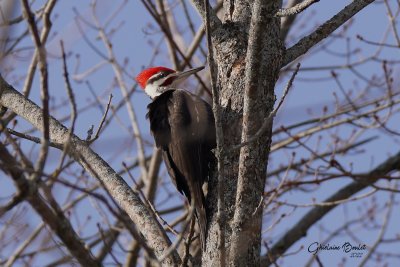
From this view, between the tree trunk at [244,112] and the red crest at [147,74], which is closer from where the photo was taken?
the tree trunk at [244,112]

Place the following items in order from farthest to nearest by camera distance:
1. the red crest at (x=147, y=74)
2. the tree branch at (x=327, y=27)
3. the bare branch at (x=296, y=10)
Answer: the red crest at (x=147, y=74), the tree branch at (x=327, y=27), the bare branch at (x=296, y=10)

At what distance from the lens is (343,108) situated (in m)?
6.98

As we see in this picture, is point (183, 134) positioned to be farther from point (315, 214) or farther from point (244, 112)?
point (315, 214)

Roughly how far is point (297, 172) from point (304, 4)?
4.04 m

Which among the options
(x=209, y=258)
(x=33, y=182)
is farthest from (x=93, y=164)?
(x=33, y=182)

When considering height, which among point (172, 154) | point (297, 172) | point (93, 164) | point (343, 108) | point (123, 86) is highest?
point (123, 86)

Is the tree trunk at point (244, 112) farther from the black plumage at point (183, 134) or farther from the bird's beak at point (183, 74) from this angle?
the bird's beak at point (183, 74)

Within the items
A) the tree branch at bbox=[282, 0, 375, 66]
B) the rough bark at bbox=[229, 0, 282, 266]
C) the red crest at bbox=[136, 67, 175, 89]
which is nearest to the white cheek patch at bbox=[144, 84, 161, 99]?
the red crest at bbox=[136, 67, 175, 89]

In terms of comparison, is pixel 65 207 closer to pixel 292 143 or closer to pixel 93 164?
pixel 292 143

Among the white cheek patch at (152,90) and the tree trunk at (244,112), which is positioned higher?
the white cheek patch at (152,90)

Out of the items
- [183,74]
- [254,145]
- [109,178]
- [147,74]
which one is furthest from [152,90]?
[254,145]

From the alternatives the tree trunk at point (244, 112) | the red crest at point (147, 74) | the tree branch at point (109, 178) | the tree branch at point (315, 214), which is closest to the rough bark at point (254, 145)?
the tree trunk at point (244, 112)

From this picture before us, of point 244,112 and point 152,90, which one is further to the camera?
point 152,90

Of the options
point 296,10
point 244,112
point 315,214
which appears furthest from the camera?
point 315,214
